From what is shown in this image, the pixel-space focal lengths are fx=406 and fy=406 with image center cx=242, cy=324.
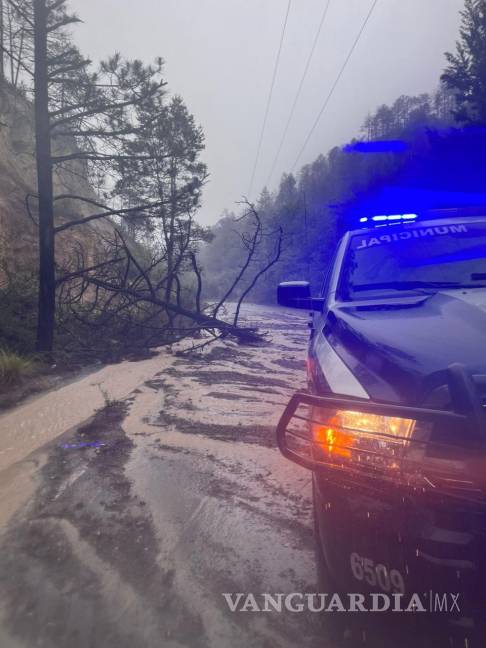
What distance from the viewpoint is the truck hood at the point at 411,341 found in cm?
151

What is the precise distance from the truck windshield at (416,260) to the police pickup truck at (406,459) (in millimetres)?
819

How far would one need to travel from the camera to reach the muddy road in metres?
1.96

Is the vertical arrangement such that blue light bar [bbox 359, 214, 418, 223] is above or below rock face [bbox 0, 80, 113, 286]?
below

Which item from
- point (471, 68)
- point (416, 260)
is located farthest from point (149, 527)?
point (471, 68)

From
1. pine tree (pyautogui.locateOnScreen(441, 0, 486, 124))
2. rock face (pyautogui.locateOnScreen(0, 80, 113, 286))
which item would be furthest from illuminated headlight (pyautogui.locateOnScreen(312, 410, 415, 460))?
pine tree (pyautogui.locateOnScreen(441, 0, 486, 124))

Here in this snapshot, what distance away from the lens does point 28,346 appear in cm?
845

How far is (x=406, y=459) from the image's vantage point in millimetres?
1399

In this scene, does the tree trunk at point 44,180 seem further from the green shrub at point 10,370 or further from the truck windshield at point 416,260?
the truck windshield at point 416,260

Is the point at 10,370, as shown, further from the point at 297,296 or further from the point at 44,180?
the point at 297,296

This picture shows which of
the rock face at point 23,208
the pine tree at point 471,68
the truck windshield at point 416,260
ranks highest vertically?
the pine tree at point 471,68

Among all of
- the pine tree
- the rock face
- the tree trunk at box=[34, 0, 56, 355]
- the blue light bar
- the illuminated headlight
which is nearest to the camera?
the illuminated headlight

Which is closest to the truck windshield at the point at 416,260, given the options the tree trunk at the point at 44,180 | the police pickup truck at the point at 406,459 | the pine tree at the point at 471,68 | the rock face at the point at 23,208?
the police pickup truck at the point at 406,459

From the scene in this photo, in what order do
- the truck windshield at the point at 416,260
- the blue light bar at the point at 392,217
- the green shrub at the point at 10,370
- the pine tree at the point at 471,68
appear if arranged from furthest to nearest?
1. the pine tree at the point at 471,68
2. the green shrub at the point at 10,370
3. the blue light bar at the point at 392,217
4. the truck windshield at the point at 416,260

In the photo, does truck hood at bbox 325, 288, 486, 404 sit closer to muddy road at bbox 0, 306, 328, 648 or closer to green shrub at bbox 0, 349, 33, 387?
muddy road at bbox 0, 306, 328, 648
